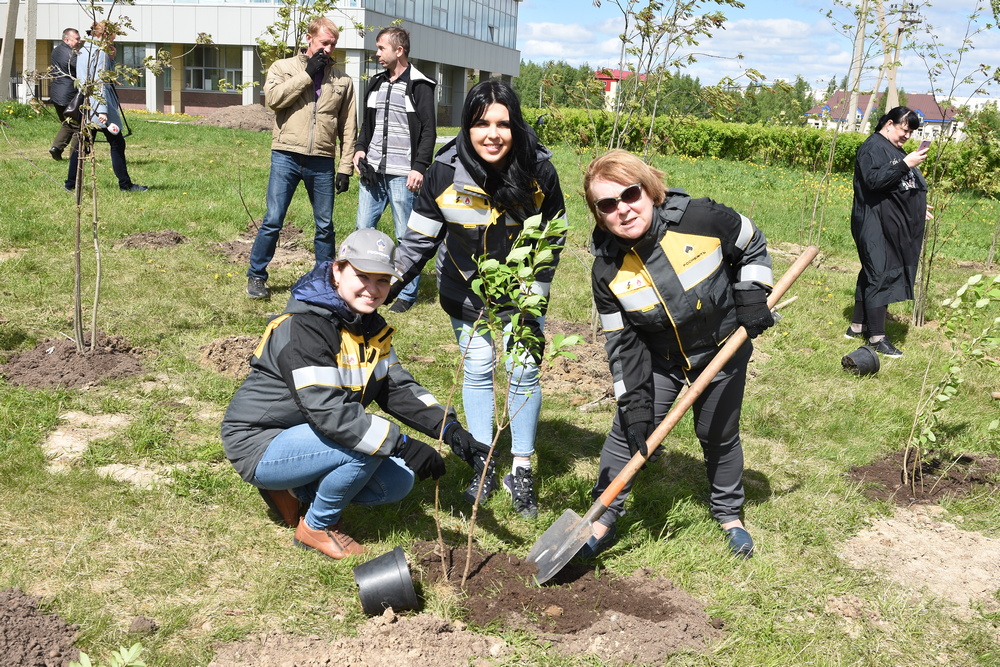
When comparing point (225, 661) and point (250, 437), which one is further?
point (250, 437)

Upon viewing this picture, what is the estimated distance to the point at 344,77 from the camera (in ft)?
21.8

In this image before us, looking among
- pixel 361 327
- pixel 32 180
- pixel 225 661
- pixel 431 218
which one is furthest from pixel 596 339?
pixel 32 180

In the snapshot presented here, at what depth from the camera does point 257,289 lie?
6.57 metres

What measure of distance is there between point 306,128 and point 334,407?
151 inches

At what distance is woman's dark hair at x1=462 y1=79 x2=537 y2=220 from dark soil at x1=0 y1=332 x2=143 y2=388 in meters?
2.73

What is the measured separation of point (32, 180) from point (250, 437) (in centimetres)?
845

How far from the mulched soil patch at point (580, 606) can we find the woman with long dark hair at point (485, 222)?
19.3 inches

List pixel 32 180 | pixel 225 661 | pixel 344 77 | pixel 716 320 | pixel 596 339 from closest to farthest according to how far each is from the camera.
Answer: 1. pixel 225 661
2. pixel 716 320
3. pixel 596 339
4. pixel 344 77
5. pixel 32 180

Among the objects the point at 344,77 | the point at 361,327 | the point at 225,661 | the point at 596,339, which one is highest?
the point at 344,77

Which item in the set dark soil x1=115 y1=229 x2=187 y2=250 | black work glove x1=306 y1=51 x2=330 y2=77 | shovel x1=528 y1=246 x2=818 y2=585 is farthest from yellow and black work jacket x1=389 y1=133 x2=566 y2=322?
dark soil x1=115 y1=229 x2=187 y2=250

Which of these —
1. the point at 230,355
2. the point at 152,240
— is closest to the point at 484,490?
the point at 230,355

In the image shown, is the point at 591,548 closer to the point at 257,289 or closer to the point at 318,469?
the point at 318,469

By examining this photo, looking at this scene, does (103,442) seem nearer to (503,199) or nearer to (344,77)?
(503,199)

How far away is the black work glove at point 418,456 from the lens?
3141 millimetres
